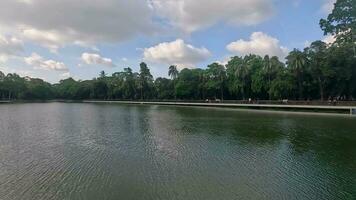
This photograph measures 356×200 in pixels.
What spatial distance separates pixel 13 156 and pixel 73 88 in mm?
120619

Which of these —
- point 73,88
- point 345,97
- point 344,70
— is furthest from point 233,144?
point 73,88

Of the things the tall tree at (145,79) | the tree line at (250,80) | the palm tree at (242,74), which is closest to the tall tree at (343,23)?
the tree line at (250,80)

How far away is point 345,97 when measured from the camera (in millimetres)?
59125

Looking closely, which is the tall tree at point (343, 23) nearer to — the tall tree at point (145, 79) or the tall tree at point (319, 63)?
the tall tree at point (319, 63)

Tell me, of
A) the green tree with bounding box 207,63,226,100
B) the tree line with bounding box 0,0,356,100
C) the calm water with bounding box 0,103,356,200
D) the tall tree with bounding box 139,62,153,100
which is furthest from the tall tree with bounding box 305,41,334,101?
the tall tree with bounding box 139,62,153,100

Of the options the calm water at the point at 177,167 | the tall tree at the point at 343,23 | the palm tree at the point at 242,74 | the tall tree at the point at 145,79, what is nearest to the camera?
the calm water at the point at 177,167

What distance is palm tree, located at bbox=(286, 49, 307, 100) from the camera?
55.2m

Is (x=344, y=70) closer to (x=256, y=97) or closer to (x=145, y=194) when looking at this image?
(x=256, y=97)

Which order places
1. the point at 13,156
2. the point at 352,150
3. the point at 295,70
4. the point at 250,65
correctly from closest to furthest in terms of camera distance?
the point at 13,156, the point at 352,150, the point at 295,70, the point at 250,65

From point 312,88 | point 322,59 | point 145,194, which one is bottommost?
point 145,194

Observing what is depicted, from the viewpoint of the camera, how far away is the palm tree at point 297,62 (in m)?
55.2

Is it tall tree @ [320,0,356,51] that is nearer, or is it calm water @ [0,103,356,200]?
calm water @ [0,103,356,200]

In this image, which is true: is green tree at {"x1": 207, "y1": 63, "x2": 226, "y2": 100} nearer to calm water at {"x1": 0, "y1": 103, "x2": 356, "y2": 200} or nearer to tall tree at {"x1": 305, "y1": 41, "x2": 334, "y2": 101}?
tall tree at {"x1": 305, "y1": 41, "x2": 334, "y2": 101}

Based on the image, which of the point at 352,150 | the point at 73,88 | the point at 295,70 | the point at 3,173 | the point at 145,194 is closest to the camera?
the point at 145,194
